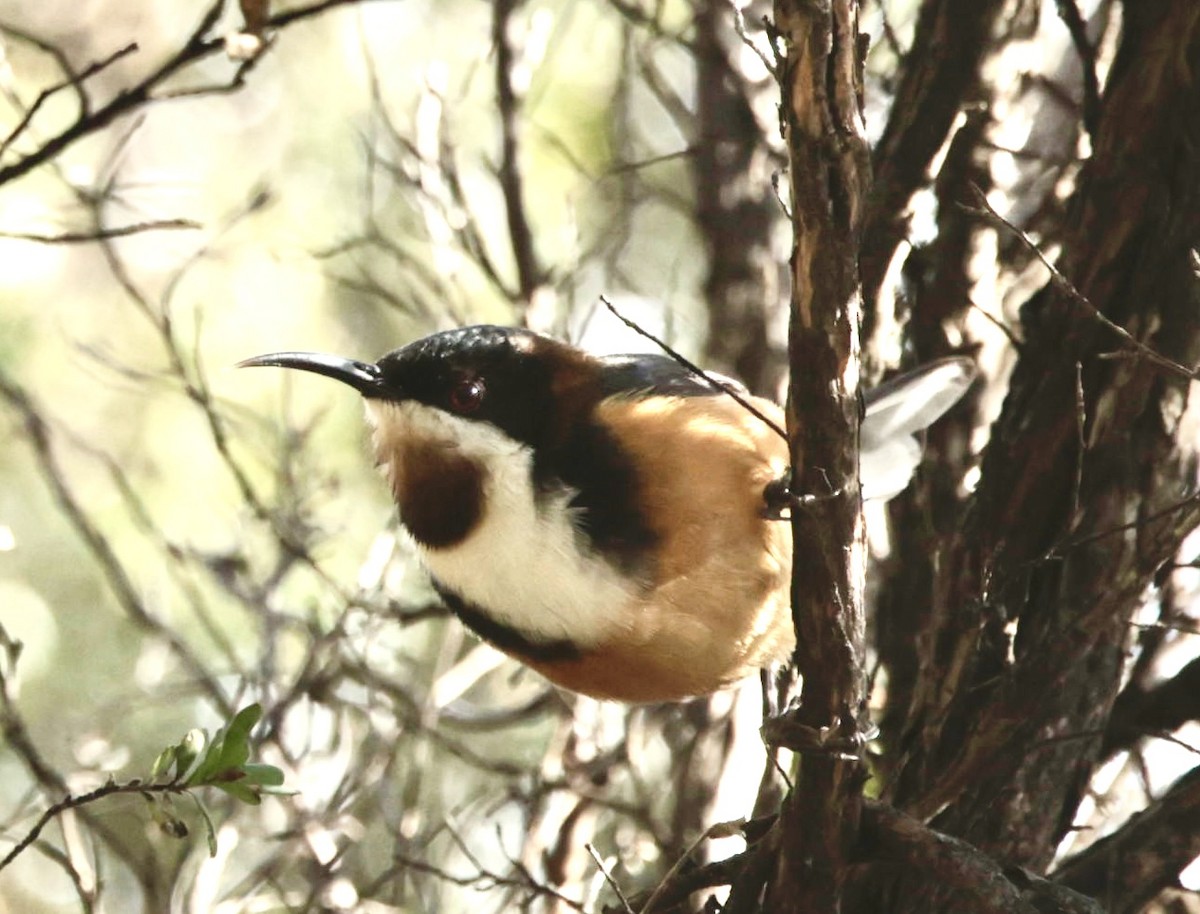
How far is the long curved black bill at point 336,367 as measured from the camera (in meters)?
3.76

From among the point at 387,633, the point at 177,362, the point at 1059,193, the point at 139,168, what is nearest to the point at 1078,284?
the point at 1059,193

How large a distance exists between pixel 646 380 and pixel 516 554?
0.58m

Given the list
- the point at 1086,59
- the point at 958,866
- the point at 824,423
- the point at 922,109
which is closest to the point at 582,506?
the point at 824,423

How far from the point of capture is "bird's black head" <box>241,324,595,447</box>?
3.78m

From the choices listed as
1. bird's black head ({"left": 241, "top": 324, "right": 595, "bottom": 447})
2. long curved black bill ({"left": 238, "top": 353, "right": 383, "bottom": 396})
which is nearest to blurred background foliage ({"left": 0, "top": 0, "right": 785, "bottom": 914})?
long curved black bill ({"left": 238, "top": 353, "right": 383, "bottom": 396})

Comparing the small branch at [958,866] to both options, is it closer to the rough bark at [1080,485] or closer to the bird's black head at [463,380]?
the rough bark at [1080,485]

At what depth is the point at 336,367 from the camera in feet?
12.3

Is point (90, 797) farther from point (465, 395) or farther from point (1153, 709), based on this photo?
point (1153, 709)

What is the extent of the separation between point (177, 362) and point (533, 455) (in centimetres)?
156

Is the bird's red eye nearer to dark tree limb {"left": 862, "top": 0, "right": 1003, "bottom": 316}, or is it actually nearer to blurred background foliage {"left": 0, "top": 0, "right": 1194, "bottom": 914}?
blurred background foliage {"left": 0, "top": 0, "right": 1194, "bottom": 914}

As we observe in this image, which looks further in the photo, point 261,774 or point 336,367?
point 336,367

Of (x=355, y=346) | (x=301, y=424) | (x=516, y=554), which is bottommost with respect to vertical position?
(x=516, y=554)

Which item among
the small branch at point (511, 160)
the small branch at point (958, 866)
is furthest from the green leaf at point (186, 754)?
the small branch at point (511, 160)

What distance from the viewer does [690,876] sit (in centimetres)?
328
